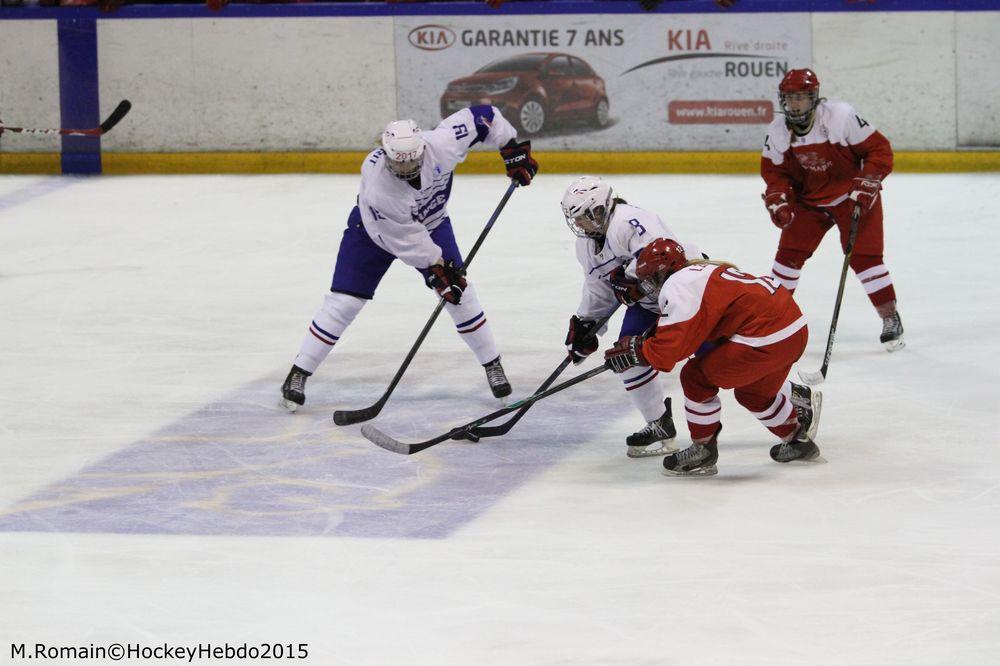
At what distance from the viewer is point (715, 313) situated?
14.7 ft

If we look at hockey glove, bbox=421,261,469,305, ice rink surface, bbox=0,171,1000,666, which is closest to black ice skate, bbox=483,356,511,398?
ice rink surface, bbox=0,171,1000,666

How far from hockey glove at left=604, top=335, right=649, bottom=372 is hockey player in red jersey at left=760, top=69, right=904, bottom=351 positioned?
5.58 feet

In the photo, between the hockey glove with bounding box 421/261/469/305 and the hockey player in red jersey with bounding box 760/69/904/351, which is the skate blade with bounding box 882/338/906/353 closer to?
the hockey player in red jersey with bounding box 760/69/904/351

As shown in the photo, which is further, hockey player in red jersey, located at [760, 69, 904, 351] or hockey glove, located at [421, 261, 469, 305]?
hockey player in red jersey, located at [760, 69, 904, 351]

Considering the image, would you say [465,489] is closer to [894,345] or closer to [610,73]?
[894,345]

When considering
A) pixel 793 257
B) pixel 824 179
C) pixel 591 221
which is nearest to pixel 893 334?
pixel 793 257

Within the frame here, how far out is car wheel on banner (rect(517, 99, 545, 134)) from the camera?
10.2 m

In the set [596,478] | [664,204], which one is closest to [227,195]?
[664,204]

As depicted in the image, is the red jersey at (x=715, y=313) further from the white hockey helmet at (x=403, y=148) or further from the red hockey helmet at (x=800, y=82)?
the red hockey helmet at (x=800, y=82)

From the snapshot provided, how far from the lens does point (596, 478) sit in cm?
483

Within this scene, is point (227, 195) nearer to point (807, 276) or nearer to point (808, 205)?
point (807, 276)

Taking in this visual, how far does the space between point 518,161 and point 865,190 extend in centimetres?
129

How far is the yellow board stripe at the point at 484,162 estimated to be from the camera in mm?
9703

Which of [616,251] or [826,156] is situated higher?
[826,156]
